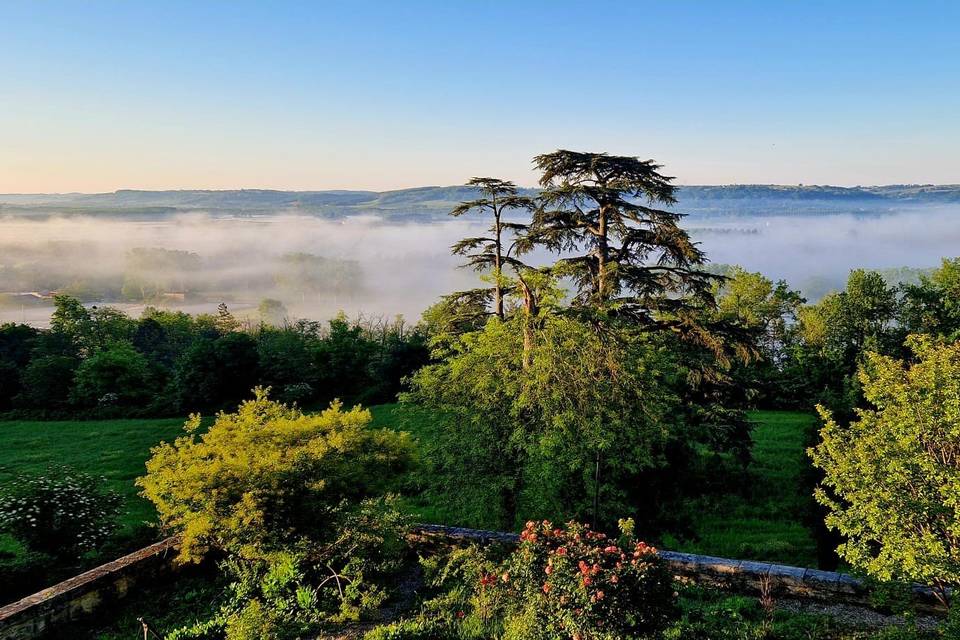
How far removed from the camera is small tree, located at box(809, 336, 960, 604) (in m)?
8.15

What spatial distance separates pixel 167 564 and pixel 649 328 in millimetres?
13159

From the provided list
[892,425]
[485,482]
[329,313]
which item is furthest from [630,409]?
[329,313]

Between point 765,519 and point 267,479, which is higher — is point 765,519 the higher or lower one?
the lower one

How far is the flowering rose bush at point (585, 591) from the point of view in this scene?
274 inches

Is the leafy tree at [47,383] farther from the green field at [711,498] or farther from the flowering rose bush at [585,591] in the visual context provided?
the flowering rose bush at [585,591]

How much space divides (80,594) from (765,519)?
1741 centimetres

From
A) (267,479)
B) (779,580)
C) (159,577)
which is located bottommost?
(159,577)

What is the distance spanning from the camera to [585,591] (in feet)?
22.9

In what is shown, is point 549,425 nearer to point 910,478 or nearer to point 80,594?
point 910,478

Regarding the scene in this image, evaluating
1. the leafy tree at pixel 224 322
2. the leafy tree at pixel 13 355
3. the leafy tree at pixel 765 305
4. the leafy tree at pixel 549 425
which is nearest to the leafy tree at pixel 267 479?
the leafy tree at pixel 549 425

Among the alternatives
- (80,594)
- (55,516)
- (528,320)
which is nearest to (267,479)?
(80,594)

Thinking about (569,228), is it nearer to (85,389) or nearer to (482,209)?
(482,209)

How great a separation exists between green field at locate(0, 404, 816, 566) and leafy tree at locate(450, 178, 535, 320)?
524cm

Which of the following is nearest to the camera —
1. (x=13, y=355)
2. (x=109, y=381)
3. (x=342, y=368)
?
(x=109, y=381)
